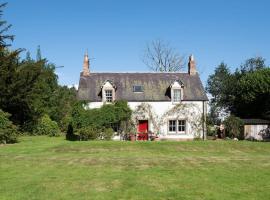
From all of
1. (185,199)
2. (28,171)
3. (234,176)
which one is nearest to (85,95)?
(28,171)

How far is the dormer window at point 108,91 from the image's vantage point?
39.9 meters

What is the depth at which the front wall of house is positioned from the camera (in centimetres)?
4028

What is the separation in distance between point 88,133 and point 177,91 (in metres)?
10.1

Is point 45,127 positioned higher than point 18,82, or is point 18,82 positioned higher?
point 18,82

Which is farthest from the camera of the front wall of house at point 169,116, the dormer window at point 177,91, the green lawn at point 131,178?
the dormer window at point 177,91

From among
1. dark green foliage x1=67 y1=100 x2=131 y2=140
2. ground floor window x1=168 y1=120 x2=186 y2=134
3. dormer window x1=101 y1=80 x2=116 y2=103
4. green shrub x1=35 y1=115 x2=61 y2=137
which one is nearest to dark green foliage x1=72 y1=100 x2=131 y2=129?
dark green foliage x1=67 y1=100 x2=131 y2=140

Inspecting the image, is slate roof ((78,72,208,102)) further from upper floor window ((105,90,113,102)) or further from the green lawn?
the green lawn

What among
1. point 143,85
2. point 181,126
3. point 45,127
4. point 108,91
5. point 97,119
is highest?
point 143,85

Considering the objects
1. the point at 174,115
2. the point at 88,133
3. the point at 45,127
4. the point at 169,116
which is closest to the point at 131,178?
the point at 88,133

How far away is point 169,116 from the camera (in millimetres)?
40438

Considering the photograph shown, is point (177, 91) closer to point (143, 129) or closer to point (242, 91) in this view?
point (143, 129)

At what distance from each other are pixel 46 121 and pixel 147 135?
61.8 ft

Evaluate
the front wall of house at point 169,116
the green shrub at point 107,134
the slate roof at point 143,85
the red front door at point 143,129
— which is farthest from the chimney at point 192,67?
the green shrub at point 107,134

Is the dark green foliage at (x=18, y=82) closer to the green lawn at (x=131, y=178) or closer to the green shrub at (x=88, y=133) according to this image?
the green shrub at (x=88, y=133)
